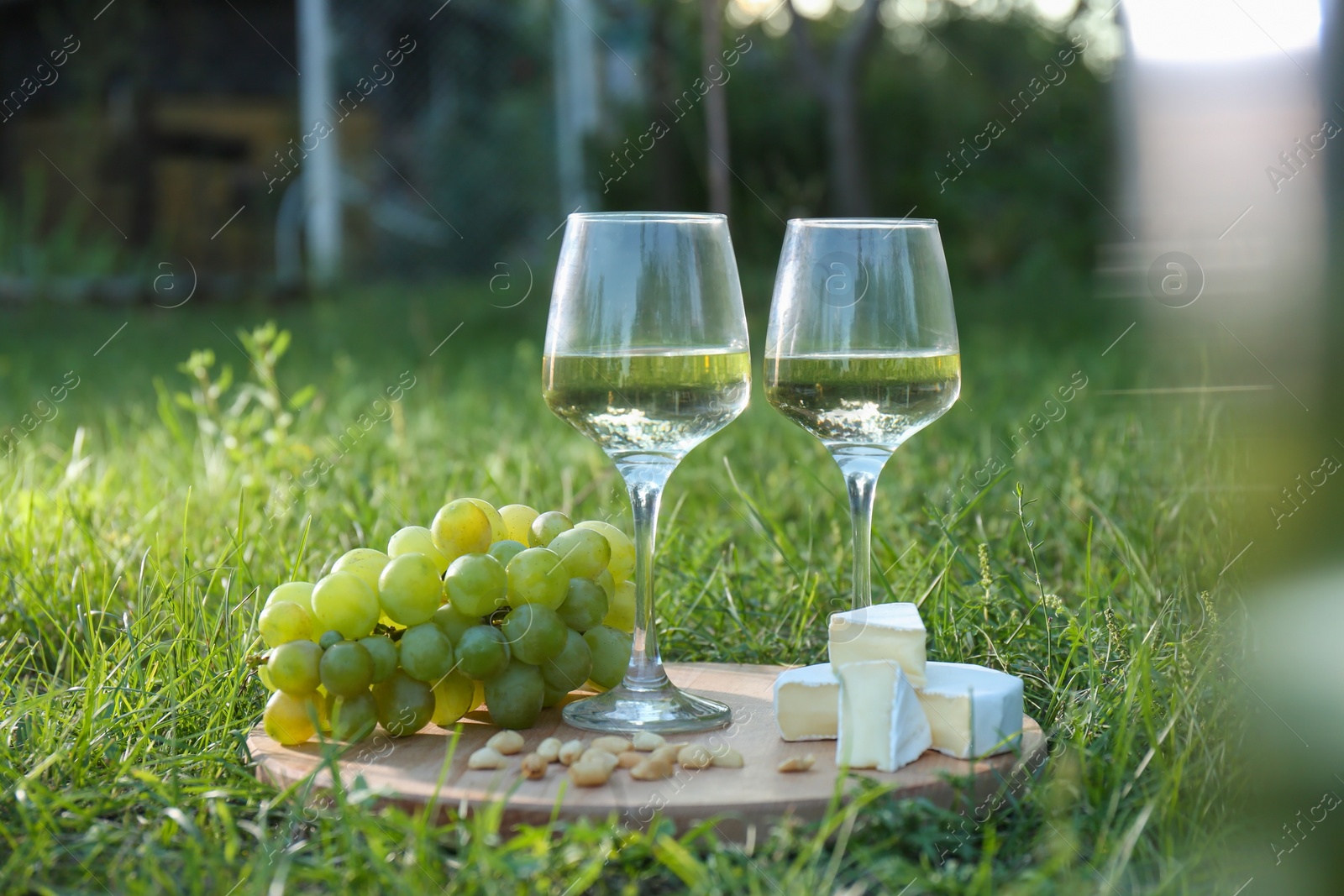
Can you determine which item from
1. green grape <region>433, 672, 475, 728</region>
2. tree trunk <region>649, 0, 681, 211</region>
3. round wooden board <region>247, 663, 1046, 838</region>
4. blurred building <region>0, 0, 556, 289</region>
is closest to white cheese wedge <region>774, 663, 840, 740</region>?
round wooden board <region>247, 663, 1046, 838</region>

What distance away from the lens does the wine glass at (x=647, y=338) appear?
1335 mm

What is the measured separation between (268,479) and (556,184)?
22.1 feet

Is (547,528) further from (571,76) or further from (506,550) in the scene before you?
(571,76)

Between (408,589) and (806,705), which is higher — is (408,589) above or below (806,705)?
above

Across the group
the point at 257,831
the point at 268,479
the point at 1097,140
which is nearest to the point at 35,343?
the point at 268,479

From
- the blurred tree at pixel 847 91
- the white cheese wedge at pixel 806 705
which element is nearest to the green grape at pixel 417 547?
the white cheese wedge at pixel 806 705

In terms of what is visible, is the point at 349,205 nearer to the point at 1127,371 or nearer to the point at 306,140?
the point at 306,140

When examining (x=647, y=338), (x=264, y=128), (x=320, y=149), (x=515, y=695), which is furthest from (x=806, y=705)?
(x=264, y=128)

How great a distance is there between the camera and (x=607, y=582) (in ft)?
5.19

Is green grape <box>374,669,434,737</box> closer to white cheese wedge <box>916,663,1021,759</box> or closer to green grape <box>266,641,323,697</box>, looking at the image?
green grape <box>266,641,323,697</box>

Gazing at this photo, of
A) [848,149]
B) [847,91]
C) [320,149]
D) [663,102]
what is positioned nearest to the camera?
[847,91]

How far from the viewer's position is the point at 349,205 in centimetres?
945

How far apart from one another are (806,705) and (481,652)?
0.36 metres

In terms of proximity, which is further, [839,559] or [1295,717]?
[839,559]
